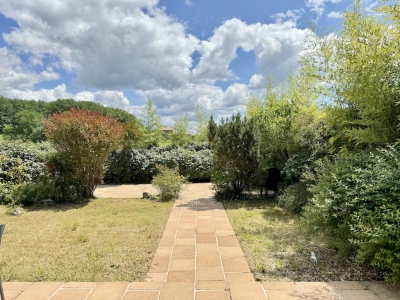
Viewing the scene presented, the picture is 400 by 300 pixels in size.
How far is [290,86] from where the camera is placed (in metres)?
8.03

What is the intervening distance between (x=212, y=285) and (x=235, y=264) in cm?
60

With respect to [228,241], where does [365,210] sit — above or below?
above

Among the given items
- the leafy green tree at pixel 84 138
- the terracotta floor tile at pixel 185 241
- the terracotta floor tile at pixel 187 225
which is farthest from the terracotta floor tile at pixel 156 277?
the leafy green tree at pixel 84 138

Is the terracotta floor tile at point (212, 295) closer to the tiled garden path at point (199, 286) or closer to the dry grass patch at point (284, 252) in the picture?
the tiled garden path at point (199, 286)

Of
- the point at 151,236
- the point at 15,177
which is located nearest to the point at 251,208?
the point at 151,236

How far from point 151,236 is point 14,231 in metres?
2.60

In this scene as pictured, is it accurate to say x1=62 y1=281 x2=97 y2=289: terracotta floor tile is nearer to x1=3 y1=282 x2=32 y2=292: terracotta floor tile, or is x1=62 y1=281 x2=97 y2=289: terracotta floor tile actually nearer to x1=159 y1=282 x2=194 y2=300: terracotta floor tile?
x1=3 y1=282 x2=32 y2=292: terracotta floor tile

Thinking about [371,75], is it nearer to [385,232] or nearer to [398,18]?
[398,18]

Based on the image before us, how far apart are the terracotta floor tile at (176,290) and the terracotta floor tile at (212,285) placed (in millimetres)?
83

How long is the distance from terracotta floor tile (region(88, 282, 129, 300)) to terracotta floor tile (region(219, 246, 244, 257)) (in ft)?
4.62

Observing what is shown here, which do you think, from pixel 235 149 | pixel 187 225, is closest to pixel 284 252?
pixel 187 225

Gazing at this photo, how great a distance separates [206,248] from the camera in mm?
3838

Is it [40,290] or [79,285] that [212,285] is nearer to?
[79,285]

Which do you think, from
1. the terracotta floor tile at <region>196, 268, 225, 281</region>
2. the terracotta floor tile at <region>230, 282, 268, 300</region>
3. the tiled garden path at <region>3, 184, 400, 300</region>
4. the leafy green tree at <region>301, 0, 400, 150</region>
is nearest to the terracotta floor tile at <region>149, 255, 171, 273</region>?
the tiled garden path at <region>3, 184, 400, 300</region>
